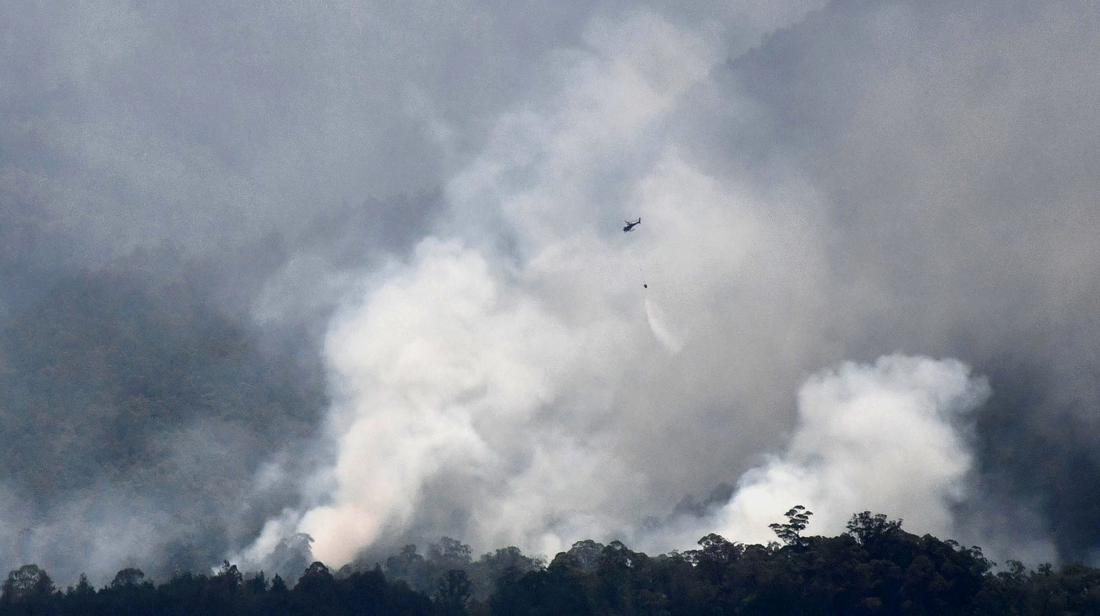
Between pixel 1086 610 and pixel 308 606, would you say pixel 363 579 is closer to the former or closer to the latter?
pixel 308 606

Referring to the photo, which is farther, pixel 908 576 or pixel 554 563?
pixel 554 563

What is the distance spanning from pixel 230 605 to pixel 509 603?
124 feet

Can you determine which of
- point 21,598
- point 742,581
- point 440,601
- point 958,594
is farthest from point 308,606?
point 958,594

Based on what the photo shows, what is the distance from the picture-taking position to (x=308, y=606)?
180 metres

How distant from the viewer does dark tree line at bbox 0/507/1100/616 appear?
16650 centimetres

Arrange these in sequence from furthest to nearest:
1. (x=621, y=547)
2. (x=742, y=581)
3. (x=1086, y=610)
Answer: (x=621, y=547), (x=742, y=581), (x=1086, y=610)

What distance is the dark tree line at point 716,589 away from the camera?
546 ft

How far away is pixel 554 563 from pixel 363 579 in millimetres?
26321

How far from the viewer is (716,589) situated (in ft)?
Answer: 584

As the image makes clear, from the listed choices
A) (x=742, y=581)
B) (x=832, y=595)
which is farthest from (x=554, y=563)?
(x=832, y=595)

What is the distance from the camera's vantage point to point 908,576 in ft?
549

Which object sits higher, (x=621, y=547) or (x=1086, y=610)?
(x=621, y=547)

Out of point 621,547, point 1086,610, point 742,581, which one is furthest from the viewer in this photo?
point 621,547

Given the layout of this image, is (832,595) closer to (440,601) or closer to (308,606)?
(440,601)
